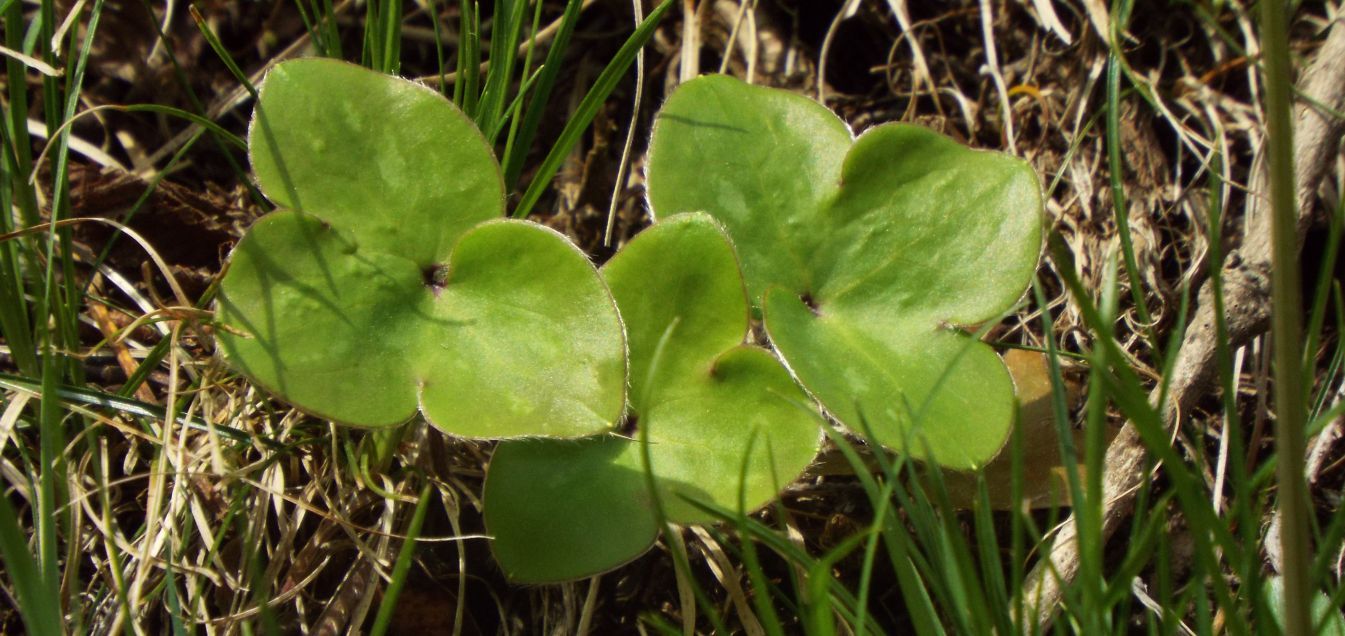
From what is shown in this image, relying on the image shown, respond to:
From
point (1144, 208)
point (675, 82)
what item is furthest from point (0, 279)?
point (1144, 208)

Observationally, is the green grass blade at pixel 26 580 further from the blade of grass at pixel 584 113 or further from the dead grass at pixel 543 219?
the blade of grass at pixel 584 113

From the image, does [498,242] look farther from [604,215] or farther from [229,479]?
[604,215]

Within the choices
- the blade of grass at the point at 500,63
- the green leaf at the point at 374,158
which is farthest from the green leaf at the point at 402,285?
the blade of grass at the point at 500,63

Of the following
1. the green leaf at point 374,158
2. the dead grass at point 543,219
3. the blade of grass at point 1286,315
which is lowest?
the dead grass at point 543,219

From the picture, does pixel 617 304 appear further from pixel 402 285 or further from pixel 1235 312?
pixel 1235 312

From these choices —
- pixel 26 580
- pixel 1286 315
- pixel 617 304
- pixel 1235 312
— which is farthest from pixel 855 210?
pixel 26 580

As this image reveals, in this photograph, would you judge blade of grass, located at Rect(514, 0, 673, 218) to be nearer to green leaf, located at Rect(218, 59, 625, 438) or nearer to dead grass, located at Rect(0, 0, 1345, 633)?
green leaf, located at Rect(218, 59, 625, 438)
